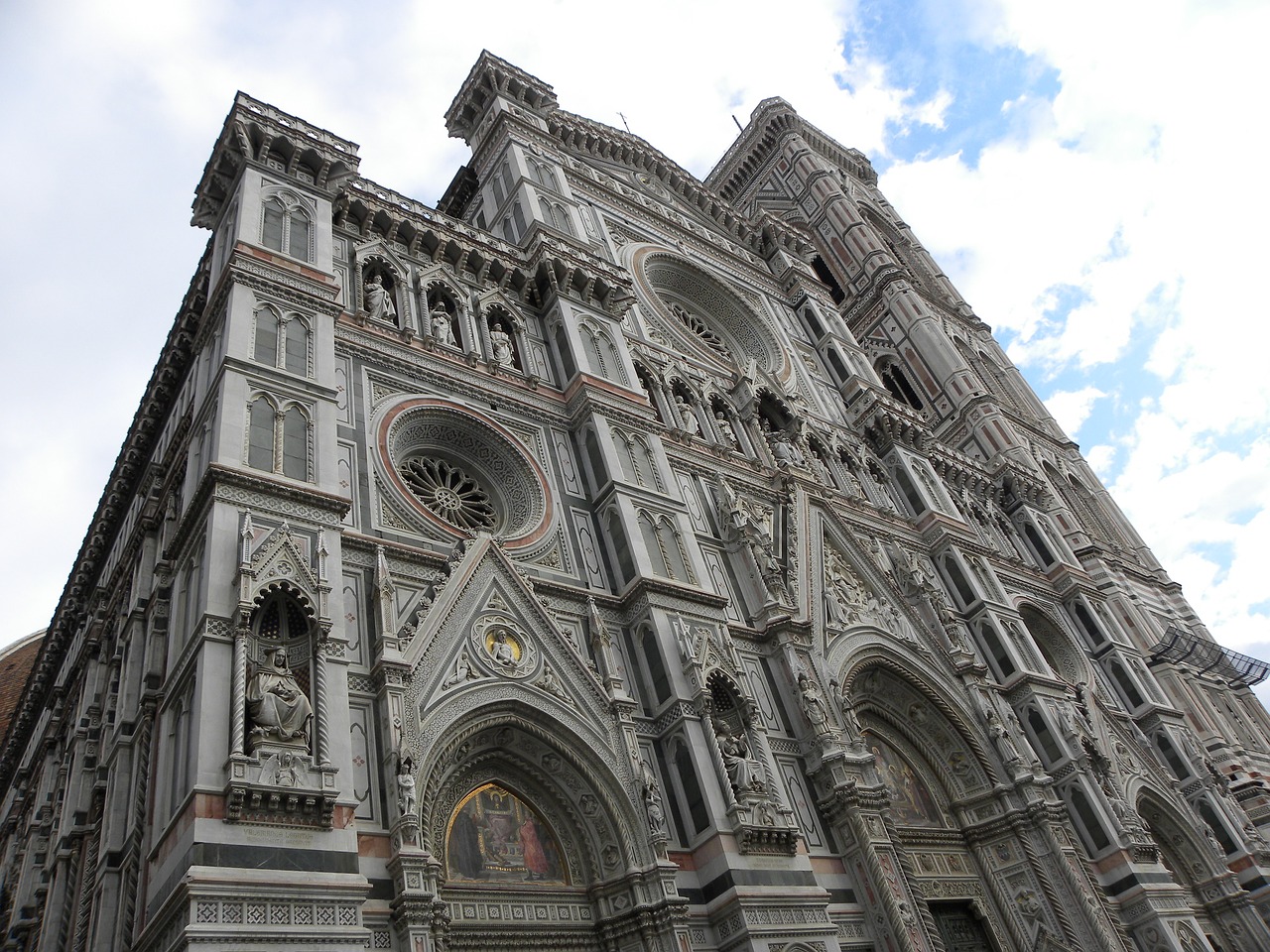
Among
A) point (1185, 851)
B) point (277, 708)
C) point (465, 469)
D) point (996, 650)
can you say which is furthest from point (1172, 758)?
point (277, 708)

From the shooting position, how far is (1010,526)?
29188 mm

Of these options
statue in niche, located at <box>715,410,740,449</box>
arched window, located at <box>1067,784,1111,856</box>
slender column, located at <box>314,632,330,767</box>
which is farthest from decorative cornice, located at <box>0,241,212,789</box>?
arched window, located at <box>1067,784,1111,856</box>

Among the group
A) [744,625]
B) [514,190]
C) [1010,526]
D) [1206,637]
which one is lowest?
[744,625]

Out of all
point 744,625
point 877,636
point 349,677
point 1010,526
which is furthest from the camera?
point 1010,526

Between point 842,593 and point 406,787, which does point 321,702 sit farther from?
point 842,593

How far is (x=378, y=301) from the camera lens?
55.5ft

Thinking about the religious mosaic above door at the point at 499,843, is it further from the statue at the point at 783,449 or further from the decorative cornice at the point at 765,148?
the decorative cornice at the point at 765,148

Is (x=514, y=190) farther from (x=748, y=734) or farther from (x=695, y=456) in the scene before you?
(x=748, y=734)

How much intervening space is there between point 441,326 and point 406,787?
935 centimetres

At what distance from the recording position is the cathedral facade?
1052cm

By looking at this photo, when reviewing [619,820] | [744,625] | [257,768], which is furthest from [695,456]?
[257,768]

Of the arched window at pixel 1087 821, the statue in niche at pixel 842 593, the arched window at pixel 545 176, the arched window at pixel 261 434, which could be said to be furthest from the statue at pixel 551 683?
the arched window at pixel 545 176

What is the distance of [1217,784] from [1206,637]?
1129 cm

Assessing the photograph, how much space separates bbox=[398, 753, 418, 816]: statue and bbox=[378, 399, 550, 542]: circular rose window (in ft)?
15.3
